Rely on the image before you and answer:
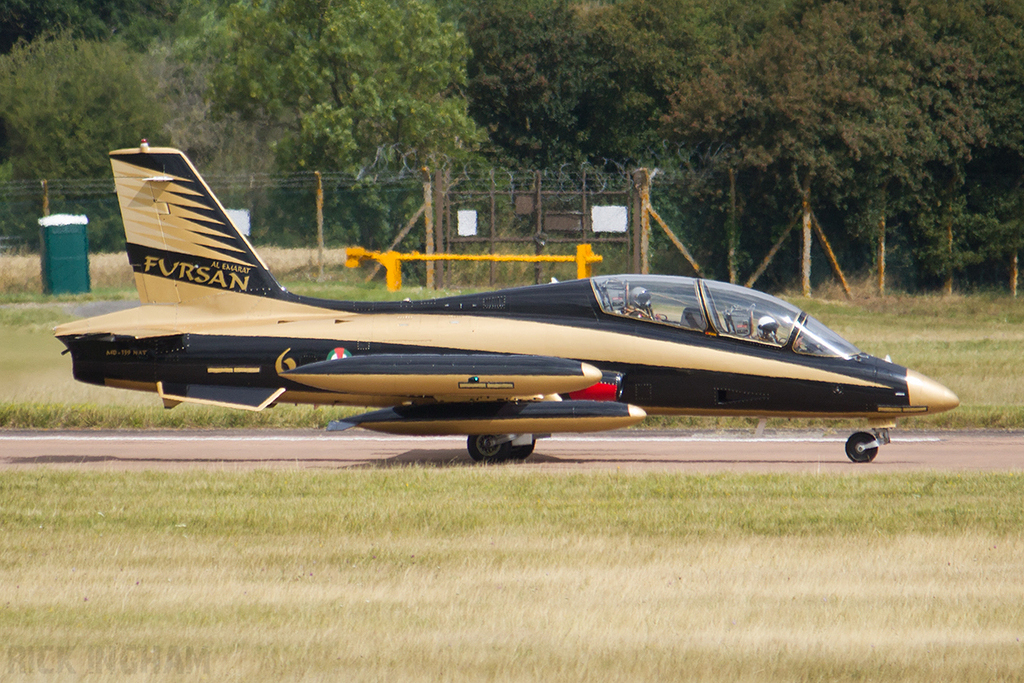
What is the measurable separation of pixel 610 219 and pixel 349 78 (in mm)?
19041

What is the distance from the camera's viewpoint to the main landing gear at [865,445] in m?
13.2

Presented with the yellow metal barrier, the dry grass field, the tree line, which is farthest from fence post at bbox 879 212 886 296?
the dry grass field

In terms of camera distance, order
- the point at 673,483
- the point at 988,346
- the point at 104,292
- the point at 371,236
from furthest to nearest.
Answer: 1. the point at 371,236
2. the point at 104,292
3. the point at 988,346
4. the point at 673,483

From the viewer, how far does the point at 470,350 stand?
1343 centimetres

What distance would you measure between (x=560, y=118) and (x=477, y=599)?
40554 millimetres

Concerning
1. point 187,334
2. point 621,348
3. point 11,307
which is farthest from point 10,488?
point 11,307

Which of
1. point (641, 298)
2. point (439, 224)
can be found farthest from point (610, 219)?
point (641, 298)

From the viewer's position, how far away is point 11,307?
977 inches

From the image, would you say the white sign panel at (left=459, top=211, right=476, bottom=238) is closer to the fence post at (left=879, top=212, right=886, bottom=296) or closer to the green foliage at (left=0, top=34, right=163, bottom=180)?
A: the fence post at (left=879, top=212, right=886, bottom=296)

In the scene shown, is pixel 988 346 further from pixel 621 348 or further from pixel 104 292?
pixel 104 292

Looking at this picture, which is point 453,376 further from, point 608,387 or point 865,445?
point 865,445

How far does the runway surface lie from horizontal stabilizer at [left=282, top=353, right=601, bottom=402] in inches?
36.6

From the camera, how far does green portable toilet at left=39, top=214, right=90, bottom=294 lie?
28641 millimetres

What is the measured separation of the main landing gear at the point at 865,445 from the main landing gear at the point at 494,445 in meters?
3.72
